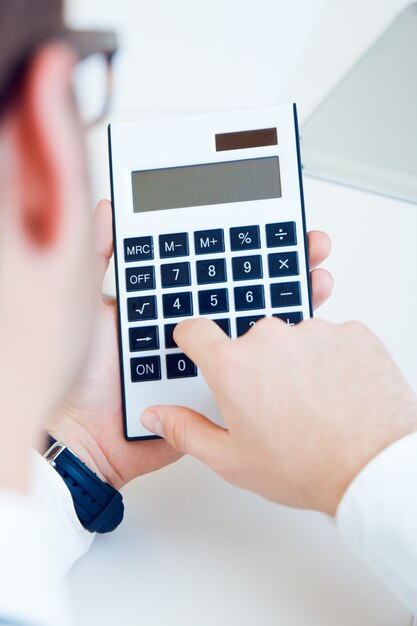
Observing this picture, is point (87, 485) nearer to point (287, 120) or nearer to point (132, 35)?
point (287, 120)

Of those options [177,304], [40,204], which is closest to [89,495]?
[177,304]

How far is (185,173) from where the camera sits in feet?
1.16

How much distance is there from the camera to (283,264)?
0.34 metres

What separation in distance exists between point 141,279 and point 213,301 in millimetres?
39

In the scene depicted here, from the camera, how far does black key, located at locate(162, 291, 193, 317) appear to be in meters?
0.34

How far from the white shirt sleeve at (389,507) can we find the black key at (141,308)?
14cm

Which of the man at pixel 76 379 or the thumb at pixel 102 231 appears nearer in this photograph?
the man at pixel 76 379

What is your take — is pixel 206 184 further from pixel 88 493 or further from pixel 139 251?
pixel 88 493

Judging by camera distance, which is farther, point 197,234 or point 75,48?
point 197,234

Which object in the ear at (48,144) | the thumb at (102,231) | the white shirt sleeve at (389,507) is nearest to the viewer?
the ear at (48,144)

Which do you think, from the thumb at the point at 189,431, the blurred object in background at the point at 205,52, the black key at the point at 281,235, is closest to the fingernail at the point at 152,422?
the thumb at the point at 189,431

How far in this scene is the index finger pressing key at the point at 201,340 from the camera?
28 centimetres

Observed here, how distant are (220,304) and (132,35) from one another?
0.26 meters

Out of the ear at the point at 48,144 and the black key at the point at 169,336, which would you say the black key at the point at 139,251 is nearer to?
the black key at the point at 169,336
